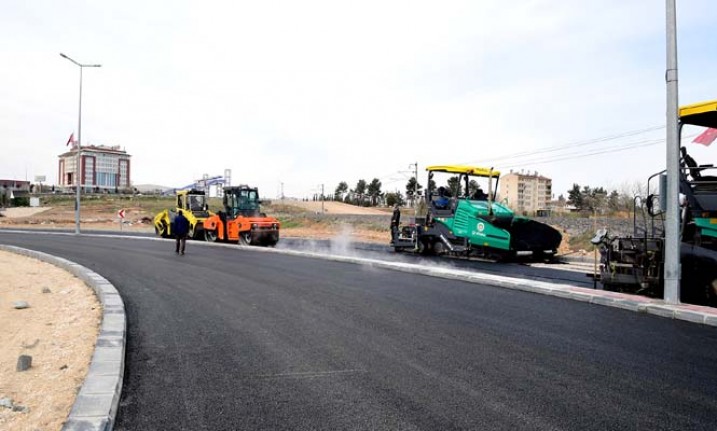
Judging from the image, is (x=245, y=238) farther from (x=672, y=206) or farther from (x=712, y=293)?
(x=712, y=293)

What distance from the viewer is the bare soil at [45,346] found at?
13.3 feet

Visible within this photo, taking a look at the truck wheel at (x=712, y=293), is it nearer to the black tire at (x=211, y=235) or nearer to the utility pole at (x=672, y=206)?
the utility pole at (x=672, y=206)

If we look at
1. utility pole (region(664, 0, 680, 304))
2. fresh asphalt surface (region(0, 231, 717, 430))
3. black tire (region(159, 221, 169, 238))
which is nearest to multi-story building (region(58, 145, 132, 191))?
black tire (region(159, 221, 169, 238))

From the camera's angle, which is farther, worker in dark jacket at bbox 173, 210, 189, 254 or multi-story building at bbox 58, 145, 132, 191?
multi-story building at bbox 58, 145, 132, 191

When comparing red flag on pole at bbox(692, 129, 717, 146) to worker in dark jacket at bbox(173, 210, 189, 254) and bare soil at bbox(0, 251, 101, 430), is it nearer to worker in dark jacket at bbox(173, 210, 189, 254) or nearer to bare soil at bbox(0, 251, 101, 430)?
bare soil at bbox(0, 251, 101, 430)

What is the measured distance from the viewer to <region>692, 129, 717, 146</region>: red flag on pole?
8.23 m

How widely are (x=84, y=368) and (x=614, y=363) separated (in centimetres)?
499

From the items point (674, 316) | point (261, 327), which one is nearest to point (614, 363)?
point (674, 316)

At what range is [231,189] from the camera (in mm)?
22984

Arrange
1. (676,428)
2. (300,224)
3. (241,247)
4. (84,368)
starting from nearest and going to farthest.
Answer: (676,428), (84,368), (241,247), (300,224)

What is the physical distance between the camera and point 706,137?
327 inches

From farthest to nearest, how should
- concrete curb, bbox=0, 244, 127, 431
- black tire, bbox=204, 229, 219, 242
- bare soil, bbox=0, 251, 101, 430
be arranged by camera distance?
black tire, bbox=204, 229, 219, 242, bare soil, bbox=0, 251, 101, 430, concrete curb, bbox=0, 244, 127, 431

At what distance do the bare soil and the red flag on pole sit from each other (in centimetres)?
869

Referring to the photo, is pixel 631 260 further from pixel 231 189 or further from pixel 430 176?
pixel 231 189
